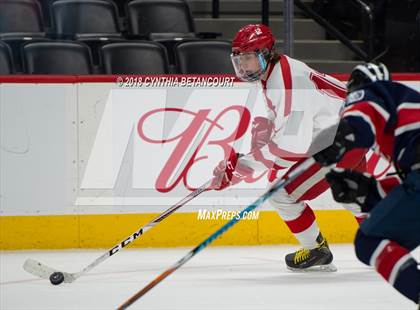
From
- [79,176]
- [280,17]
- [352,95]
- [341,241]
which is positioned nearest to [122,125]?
[79,176]

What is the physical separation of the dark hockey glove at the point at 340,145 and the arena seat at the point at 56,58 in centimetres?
367

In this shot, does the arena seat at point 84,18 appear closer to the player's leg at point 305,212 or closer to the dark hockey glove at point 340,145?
the player's leg at point 305,212

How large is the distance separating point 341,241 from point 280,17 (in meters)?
2.28

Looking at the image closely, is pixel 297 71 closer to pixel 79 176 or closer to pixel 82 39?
pixel 79 176

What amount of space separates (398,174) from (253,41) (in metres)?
1.79

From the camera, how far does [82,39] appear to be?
7.00 m

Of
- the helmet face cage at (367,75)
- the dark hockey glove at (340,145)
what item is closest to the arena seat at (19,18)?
the helmet face cage at (367,75)

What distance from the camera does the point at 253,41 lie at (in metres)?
4.95

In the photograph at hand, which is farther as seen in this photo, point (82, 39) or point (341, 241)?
point (82, 39)

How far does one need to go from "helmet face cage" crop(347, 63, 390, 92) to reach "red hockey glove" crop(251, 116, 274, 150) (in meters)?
1.73

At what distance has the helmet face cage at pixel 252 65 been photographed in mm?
4953

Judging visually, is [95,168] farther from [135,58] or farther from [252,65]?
[252,65]

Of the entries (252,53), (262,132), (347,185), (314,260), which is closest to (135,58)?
(262,132)

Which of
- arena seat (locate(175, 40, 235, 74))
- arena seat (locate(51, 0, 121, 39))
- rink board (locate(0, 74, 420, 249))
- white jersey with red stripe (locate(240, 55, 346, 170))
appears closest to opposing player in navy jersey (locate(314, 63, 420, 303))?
white jersey with red stripe (locate(240, 55, 346, 170))
